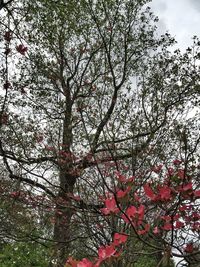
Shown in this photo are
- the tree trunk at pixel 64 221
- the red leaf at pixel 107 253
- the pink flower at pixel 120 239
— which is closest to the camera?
the red leaf at pixel 107 253

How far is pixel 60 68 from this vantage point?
9836 millimetres

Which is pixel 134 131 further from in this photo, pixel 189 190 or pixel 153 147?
pixel 189 190

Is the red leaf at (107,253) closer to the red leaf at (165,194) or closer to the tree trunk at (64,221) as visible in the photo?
the red leaf at (165,194)

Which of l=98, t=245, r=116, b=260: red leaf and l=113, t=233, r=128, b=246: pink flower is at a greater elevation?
l=113, t=233, r=128, b=246: pink flower

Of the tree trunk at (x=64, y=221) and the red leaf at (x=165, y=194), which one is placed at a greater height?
the tree trunk at (x=64, y=221)

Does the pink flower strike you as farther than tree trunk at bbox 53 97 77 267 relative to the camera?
No

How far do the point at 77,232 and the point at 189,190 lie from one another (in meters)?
4.25

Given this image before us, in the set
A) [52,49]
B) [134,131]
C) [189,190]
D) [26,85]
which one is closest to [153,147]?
[134,131]

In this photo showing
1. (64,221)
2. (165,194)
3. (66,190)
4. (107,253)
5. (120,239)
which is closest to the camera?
(107,253)

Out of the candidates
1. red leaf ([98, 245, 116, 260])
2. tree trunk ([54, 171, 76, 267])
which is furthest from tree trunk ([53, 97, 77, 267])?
red leaf ([98, 245, 116, 260])

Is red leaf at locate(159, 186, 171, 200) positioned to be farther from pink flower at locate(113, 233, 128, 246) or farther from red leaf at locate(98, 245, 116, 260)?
red leaf at locate(98, 245, 116, 260)

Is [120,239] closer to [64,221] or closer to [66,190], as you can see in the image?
[66,190]

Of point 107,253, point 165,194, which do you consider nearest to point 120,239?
point 107,253

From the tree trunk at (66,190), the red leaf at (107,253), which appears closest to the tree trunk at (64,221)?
the tree trunk at (66,190)
